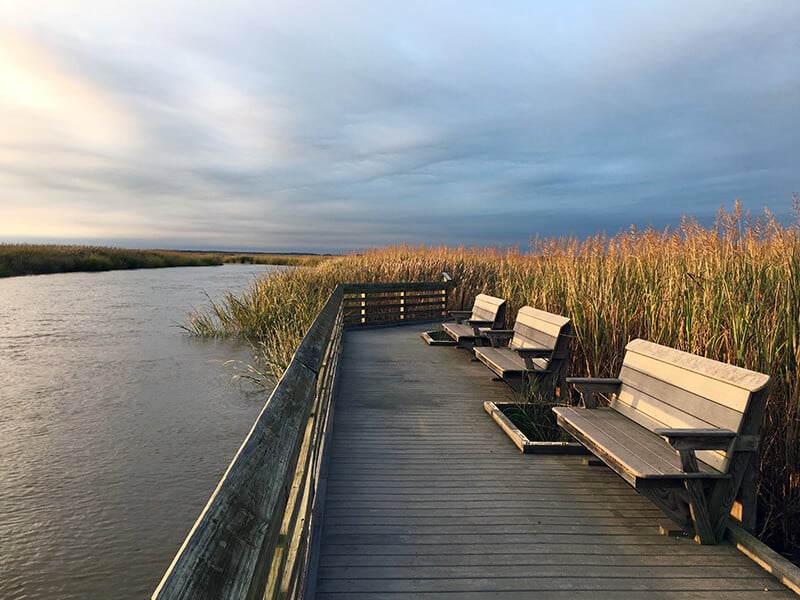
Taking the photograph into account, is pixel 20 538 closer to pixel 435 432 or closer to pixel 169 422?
pixel 169 422

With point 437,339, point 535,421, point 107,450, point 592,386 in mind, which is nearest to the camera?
point 592,386

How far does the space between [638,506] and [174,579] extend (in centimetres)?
305

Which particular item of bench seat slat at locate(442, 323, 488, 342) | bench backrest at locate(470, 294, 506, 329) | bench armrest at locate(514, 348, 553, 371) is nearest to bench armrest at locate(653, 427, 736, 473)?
bench armrest at locate(514, 348, 553, 371)

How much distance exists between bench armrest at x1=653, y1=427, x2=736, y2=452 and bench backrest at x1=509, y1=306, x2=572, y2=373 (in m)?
2.32

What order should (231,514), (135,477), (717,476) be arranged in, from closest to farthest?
(231,514) < (717,476) < (135,477)

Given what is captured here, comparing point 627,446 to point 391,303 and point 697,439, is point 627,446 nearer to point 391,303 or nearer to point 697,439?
point 697,439

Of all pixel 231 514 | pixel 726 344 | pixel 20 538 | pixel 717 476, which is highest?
pixel 231 514

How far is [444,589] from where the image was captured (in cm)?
225

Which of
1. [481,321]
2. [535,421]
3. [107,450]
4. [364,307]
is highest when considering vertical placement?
[481,321]

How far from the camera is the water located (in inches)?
151

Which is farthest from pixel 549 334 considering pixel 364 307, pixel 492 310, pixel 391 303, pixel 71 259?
pixel 71 259

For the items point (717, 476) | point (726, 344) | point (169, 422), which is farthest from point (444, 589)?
point (169, 422)

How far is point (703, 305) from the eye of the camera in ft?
12.5

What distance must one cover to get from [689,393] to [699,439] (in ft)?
1.80
